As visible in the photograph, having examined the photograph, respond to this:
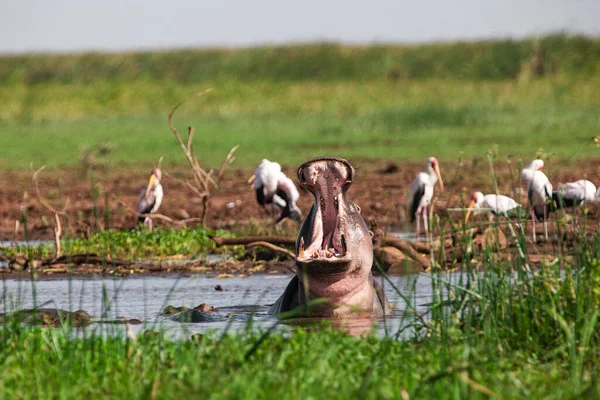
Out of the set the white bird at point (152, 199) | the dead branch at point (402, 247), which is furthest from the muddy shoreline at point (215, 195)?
the dead branch at point (402, 247)

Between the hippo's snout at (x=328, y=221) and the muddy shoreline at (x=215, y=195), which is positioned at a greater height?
the hippo's snout at (x=328, y=221)

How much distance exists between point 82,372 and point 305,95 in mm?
29392

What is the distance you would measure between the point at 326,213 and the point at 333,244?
145mm

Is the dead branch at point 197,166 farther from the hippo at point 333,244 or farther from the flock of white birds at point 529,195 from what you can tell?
the flock of white birds at point 529,195

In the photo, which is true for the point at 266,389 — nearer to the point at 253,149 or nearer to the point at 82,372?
the point at 82,372

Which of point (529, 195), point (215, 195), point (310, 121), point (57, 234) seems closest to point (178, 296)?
point (57, 234)

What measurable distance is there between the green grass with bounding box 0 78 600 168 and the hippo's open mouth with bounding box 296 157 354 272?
23.7 ft

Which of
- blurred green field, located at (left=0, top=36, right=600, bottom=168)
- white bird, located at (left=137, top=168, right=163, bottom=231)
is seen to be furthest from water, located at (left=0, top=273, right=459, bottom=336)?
blurred green field, located at (left=0, top=36, right=600, bottom=168)

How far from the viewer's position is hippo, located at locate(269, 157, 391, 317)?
5137mm

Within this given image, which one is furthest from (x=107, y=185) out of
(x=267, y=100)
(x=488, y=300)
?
(x=267, y=100)

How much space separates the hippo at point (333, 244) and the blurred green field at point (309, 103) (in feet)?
28.0

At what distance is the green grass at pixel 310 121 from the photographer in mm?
19547

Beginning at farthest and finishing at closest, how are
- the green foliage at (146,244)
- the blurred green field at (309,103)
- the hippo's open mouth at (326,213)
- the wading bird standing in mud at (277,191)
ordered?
the blurred green field at (309,103), the wading bird standing in mud at (277,191), the green foliage at (146,244), the hippo's open mouth at (326,213)

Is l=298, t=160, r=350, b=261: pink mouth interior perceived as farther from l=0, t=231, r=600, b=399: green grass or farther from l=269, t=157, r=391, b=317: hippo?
l=0, t=231, r=600, b=399: green grass
